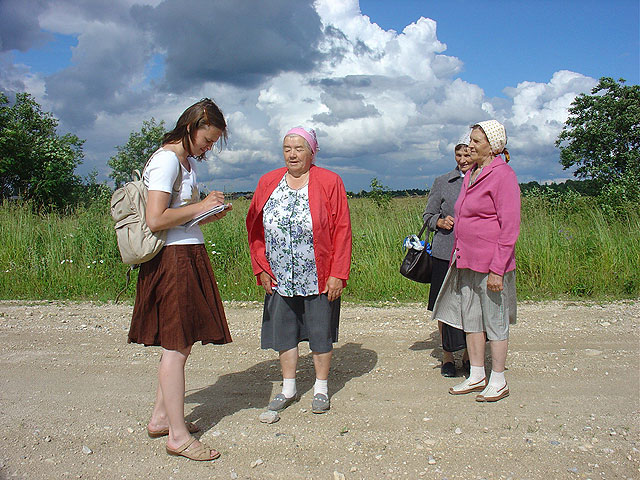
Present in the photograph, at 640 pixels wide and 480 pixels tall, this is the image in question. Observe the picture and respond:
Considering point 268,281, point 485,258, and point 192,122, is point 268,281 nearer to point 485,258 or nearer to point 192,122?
point 192,122

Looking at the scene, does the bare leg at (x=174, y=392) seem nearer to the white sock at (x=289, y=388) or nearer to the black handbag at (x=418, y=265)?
the white sock at (x=289, y=388)

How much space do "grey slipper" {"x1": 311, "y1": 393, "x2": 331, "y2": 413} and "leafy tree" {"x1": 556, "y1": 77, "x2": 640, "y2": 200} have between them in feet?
46.2

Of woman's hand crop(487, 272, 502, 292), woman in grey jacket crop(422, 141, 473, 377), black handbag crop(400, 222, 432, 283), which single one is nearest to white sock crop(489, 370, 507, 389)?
woman in grey jacket crop(422, 141, 473, 377)

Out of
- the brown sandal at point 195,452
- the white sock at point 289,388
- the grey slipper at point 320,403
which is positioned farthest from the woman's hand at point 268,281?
the brown sandal at point 195,452

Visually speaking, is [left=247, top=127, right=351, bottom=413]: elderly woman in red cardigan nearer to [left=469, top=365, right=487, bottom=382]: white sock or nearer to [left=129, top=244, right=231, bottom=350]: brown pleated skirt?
[left=129, top=244, right=231, bottom=350]: brown pleated skirt

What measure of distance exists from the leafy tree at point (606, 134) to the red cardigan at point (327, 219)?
1393cm

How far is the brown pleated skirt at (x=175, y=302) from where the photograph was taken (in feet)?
10.8

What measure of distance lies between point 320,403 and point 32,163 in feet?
59.4

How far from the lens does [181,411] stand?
11.0 ft

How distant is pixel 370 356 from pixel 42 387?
9.61 ft

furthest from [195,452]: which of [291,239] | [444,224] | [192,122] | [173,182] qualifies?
[444,224]

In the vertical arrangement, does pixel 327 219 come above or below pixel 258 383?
above

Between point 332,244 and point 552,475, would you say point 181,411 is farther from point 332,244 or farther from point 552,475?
point 552,475

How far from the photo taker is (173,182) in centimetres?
318
